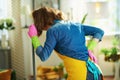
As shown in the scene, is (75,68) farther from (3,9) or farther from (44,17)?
(3,9)

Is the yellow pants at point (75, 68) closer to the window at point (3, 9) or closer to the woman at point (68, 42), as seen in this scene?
the woman at point (68, 42)

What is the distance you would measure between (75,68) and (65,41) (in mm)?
197

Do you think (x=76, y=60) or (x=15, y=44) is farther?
(x=15, y=44)

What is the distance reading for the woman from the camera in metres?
1.66

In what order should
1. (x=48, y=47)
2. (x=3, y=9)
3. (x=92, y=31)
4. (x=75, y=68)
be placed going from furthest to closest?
(x=3, y=9) → (x=92, y=31) → (x=75, y=68) → (x=48, y=47)

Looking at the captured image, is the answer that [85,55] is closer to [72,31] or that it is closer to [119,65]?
[72,31]

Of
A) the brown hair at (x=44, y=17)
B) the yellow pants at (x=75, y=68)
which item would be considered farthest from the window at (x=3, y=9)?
the yellow pants at (x=75, y=68)

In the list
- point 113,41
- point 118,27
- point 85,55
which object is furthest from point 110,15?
point 85,55

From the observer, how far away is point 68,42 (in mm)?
1669

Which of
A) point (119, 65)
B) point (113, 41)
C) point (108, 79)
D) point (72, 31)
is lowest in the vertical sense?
point (108, 79)

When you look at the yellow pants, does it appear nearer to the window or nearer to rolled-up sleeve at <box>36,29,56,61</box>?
rolled-up sleeve at <box>36,29,56,61</box>

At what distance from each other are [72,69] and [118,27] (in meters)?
3.49

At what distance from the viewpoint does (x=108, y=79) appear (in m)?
4.68

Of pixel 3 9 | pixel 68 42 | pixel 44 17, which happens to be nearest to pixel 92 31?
pixel 68 42
